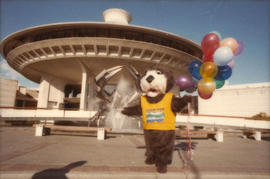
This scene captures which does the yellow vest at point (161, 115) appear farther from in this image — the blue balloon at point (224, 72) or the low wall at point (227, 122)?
the low wall at point (227, 122)

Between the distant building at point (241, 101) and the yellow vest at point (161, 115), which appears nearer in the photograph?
the yellow vest at point (161, 115)

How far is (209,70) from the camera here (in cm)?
432

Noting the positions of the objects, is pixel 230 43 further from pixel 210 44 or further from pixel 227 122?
pixel 227 122

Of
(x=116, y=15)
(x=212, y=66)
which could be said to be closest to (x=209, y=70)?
(x=212, y=66)

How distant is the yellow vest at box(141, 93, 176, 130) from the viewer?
3.67 metres

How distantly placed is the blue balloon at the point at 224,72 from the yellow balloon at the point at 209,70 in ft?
1.10

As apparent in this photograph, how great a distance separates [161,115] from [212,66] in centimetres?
204

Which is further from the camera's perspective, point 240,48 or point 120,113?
point 120,113

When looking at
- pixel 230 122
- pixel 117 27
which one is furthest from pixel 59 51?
pixel 230 122

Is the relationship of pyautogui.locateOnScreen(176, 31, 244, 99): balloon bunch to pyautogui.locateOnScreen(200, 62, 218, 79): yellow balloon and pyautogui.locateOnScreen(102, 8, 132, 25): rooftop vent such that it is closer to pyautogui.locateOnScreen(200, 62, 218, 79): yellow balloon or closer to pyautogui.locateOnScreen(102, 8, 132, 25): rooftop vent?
pyautogui.locateOnScreen(200, 62, 218, 79): yellow balloon

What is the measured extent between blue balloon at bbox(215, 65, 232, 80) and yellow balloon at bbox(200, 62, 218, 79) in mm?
336

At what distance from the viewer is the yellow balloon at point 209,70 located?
14.1ft

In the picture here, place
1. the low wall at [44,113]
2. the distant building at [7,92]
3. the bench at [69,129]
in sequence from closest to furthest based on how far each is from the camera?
the bench at [69,129], the low wall at [44,113], the distant building at [7,92]

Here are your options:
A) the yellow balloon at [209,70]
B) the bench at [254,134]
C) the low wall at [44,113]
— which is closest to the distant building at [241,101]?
the bench at [254,134]
